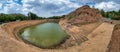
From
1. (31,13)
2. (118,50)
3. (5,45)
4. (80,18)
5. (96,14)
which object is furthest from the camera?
(31,13)

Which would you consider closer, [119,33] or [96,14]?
[119,33]

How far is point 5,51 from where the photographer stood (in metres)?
21.6

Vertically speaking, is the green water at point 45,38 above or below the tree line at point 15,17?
above

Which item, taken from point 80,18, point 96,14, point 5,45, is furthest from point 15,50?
point 96,14

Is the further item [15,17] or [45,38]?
[15,17]

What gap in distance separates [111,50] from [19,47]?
10058mm

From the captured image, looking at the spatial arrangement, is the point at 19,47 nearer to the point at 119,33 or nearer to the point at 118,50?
the point at 118,50

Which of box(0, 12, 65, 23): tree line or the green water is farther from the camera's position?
box(0, 12, 65, 23): tree line

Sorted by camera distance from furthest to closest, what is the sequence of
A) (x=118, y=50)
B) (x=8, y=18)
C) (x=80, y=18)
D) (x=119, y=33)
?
(x=8, y=18) → (x=80, y=18) → (x=119, y=33) → (x=118, y=50)

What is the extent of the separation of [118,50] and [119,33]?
5.99m

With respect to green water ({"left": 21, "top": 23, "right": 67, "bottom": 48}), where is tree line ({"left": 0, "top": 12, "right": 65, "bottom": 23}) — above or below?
below

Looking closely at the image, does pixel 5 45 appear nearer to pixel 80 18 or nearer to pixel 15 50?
pixel 15 50

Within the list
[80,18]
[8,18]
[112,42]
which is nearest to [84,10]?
[80,18]

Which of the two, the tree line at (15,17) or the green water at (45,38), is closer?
the green water at (45,38)
